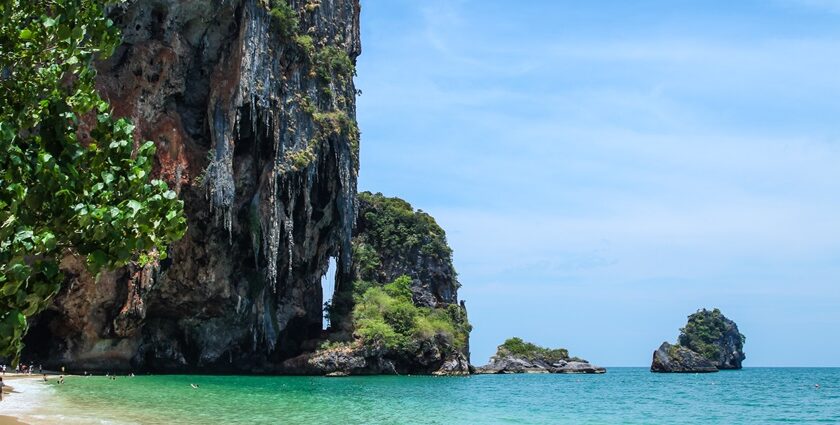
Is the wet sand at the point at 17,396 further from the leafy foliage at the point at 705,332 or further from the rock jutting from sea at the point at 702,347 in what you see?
the leafy foliage at the point at 705,332

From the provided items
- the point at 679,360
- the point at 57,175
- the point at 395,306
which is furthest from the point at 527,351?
the point at 57,175

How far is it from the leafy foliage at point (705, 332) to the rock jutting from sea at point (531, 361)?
13.1m

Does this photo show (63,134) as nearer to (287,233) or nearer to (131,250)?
(131,250)

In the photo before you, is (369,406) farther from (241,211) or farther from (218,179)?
(241,211)

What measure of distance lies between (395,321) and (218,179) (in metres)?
18.7

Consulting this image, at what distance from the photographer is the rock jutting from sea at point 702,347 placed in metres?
84.4

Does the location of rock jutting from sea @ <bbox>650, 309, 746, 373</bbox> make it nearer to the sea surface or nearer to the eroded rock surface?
the eroded rock surface

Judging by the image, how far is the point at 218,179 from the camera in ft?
115

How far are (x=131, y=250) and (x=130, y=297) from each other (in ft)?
103

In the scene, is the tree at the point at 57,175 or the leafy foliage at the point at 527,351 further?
the leafy foliage at the point at 527,351

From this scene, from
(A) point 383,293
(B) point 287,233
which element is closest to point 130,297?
(B) point 287,233

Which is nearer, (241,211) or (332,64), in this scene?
(241,211)

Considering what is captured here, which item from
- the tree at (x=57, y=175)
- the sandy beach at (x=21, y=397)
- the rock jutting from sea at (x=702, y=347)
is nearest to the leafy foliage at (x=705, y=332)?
the rock jutting from sea at (x=702, y=347)

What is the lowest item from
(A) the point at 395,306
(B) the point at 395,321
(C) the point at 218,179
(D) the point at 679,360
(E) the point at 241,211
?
(D) the point at 679,360
